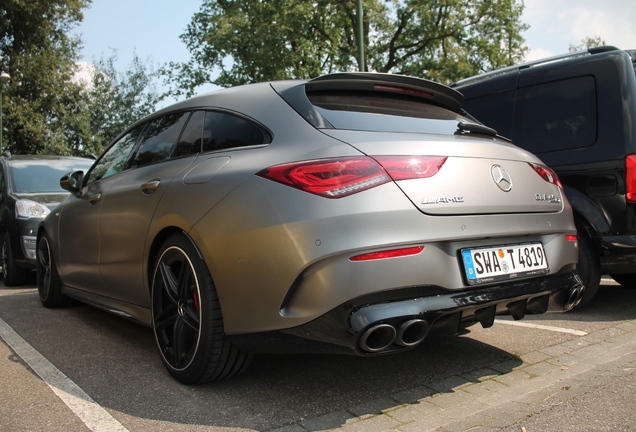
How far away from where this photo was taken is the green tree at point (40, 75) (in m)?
31.3

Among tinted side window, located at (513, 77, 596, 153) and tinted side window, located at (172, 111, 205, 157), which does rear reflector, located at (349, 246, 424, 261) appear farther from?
tinted side window, located at (513, 77, 596, 153)

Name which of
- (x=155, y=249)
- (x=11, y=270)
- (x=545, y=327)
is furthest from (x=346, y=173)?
(x=11, y=270)

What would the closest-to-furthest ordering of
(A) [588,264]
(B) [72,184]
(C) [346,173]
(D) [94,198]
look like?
(C) [346,173] → (D) [94,198] → (A) [588,264] → (B) [72,184]

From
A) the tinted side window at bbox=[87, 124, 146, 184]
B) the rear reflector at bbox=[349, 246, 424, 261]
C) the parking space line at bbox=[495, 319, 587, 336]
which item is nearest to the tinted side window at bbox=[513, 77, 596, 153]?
the parking space line at bbox=[495, 319, 587, 336]

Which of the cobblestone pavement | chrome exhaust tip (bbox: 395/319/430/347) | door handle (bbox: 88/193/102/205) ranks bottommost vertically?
the cobblestone pavement

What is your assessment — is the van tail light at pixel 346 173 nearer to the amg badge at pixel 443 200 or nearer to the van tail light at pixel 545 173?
the amg badge at pixel 443 200

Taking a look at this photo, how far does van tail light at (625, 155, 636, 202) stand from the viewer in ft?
14.9

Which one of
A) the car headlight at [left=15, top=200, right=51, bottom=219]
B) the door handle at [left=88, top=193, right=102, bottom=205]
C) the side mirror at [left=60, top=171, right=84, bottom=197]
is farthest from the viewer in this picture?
the car headlight at [left=15, top=200, right=51, bottom=219]

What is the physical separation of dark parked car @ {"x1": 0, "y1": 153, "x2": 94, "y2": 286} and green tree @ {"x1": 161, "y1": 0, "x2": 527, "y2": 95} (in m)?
16.4

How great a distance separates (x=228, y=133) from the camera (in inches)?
133

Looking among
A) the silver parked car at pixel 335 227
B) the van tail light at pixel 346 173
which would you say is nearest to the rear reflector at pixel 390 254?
the silver parked car at pixel 335 227

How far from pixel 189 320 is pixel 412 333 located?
1.19 m

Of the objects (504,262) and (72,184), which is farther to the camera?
(72,184)

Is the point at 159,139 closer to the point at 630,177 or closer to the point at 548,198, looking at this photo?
the point at 548,198
